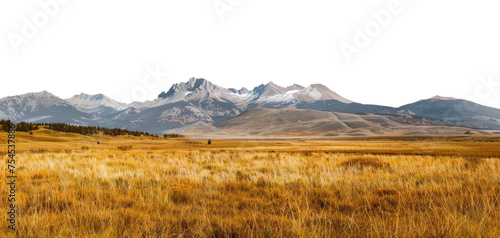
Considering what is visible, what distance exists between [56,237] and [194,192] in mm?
3247

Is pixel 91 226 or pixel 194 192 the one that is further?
pixel 194 192

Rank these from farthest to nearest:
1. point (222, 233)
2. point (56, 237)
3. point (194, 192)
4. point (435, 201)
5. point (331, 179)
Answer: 1. point (331, 179)
2. point (194, 192)
3. point (435, 201)
4. point (222, 233)
5. point (56, 237)

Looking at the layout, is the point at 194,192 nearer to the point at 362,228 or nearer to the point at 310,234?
the point at 310,234

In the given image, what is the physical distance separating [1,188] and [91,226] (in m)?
4.65

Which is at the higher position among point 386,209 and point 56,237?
point 56,237

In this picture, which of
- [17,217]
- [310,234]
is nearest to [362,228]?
[310,234]

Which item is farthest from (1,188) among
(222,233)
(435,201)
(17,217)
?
(435,201)

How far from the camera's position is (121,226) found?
3.91 meters

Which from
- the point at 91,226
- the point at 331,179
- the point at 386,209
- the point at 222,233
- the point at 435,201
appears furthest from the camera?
the point at 331,179

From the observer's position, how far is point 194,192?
6.28 meters

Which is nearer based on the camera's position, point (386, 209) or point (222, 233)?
point (222, 233)

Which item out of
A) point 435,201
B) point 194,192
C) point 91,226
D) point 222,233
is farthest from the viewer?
point 194,192

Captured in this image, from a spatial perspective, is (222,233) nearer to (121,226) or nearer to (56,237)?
(121,226)

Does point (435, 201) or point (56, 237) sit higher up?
point (56, 237)
